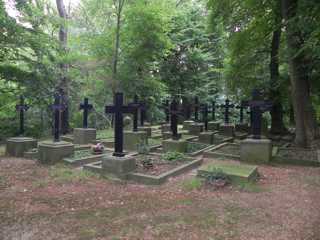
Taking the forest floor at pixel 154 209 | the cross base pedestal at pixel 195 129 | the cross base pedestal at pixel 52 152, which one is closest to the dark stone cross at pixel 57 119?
the cross base pedestal at pixel 52 152

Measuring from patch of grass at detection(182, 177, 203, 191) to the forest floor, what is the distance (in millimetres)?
21

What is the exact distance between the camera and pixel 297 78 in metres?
9.28

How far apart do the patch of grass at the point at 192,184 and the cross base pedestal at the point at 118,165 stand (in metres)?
1.22

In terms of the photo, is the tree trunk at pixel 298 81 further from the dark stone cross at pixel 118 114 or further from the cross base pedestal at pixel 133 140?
the dark stone cross at pixel 118 114

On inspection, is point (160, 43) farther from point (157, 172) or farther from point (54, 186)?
point (54, 186)

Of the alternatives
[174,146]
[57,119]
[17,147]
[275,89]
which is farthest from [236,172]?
[275,89]

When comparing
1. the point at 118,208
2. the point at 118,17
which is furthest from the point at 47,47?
the point at 118,208

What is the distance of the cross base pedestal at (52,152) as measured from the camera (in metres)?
7.17

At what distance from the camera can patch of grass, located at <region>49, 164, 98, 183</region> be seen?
5777 mm

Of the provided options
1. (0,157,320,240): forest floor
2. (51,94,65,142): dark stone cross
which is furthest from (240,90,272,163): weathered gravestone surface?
(51,94,65,142): dark stone cross

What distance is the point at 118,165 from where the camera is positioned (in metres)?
5.88

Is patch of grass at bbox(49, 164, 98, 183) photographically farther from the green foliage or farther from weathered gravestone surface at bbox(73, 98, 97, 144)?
weathered gravestone surface at bbox(73, 98, 97, 144)

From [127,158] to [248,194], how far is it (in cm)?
251

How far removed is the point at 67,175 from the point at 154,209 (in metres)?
2.62
